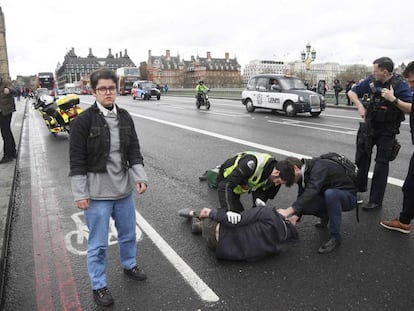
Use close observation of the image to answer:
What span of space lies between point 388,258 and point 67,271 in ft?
10.1

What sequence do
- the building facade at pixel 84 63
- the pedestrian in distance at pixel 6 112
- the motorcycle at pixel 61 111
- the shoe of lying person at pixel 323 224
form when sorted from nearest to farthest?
1. the shoe of lying person at pixel 323 224
2. the pedestrian in distance at pixel 6 112
3. the motorcycle at pixel 61 111
4. the building facade at pixel 84 63

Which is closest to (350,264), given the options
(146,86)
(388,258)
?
(388,258)

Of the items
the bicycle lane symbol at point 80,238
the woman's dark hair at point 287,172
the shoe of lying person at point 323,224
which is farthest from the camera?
the shoe of lying person at point 323,224

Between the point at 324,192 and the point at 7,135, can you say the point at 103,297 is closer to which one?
the point at 324,192

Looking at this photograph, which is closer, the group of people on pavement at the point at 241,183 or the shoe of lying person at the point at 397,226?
the group of people on pavement at the point at 241,183

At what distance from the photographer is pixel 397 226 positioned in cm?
405

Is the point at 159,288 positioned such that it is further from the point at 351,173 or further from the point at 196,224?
the point at 351,173

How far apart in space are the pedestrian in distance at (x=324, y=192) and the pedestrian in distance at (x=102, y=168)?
5.08 ft

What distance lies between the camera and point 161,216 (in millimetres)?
4684

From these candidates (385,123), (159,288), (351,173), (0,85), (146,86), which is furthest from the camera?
(146,86)

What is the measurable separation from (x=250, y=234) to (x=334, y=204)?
0.97 meters

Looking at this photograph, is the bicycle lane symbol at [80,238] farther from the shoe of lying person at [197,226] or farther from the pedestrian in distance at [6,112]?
the pedestrian in distance at [6,112]

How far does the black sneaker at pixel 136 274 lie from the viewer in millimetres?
3178

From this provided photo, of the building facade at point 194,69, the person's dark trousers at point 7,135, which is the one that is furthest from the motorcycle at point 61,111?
the building facade at point 194,69
